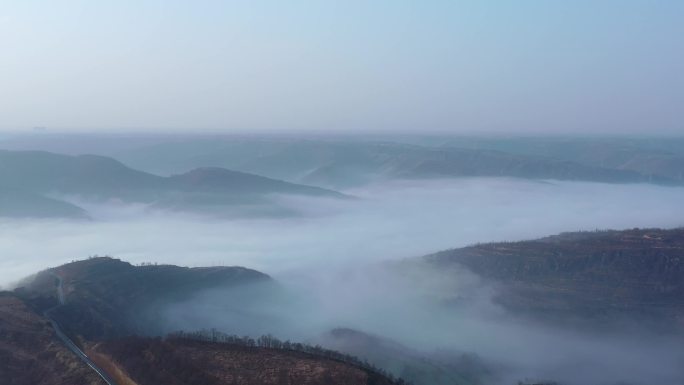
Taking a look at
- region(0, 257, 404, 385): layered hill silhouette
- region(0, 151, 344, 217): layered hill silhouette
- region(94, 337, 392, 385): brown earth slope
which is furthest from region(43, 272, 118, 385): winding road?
region(0, 151, 344, 217): layered hill silhouette

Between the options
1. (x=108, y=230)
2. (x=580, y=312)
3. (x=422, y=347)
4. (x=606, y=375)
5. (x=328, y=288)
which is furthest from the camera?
(x=108, y=230)

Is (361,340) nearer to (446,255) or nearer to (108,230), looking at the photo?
(446,255)

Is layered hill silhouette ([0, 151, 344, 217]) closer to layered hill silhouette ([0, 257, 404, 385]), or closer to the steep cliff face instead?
the steep cliff face

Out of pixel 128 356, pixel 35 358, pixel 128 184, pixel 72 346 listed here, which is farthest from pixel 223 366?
pixel 128 184

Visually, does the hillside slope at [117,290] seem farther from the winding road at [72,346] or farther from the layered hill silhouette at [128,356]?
the winding road at [72,346]

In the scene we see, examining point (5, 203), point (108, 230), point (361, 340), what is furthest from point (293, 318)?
point (5, 203)

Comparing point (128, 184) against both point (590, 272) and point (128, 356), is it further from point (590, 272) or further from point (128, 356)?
point (128, 356)
